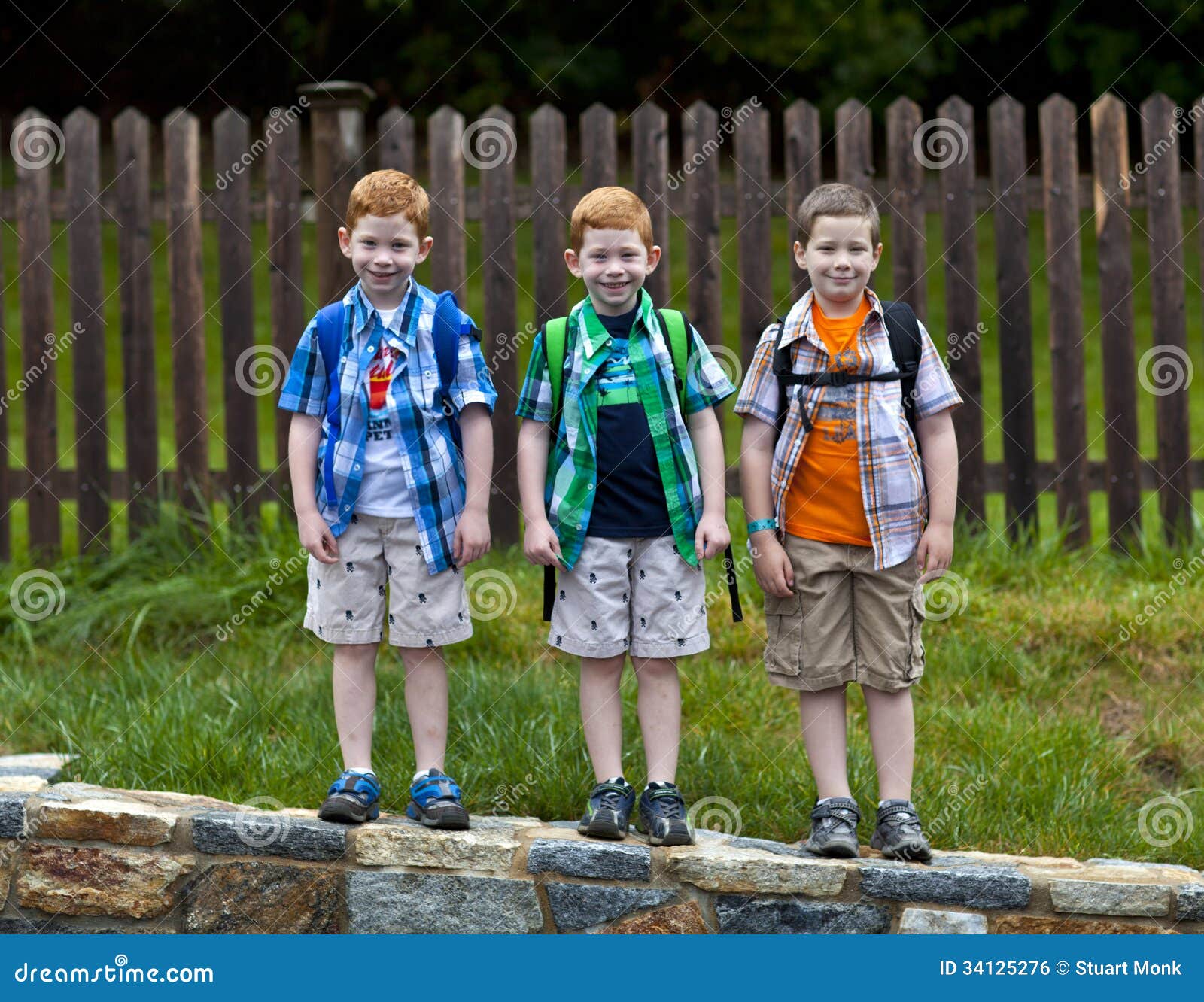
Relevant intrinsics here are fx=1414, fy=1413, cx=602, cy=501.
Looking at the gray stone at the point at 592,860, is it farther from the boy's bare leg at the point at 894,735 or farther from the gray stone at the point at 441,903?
the boy's bare leg at the point at 894,735

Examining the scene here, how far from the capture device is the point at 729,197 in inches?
216

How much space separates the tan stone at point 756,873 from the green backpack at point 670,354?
0.56 metres

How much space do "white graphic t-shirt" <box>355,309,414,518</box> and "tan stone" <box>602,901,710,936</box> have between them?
3.51ft

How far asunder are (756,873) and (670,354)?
3.97 feet

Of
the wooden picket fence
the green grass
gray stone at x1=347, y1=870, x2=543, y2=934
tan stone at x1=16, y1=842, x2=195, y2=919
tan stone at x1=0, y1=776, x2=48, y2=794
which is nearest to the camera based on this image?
gray stone at x1=347, y1=870, x2=543, y2=934

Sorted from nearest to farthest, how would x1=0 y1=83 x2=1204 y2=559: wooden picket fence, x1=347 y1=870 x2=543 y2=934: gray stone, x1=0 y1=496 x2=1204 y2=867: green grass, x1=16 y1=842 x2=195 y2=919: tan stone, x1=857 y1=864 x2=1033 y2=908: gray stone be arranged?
x1=857 y1=864 x2=1033 y2=908: gray stone → x1=347 y1=870 x2=543 y2=934: gray stone → x1=16 y1=842 x2=195 y2=919: tan stone → x1=0 y1=496 x2=1204 y2=867: green grass → x1=0 y1=83 x2=1204 y2=559: wooden picket fence

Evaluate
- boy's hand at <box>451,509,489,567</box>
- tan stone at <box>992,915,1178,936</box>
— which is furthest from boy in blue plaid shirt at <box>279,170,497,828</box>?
tan stone at <box>992,915,1178,936</box>

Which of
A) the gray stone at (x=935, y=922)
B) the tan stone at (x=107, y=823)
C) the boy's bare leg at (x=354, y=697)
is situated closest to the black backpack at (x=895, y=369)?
the gray stone at (x=935, y=922)

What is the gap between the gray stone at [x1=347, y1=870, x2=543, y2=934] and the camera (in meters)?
3.29

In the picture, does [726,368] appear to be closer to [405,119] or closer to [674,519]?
[405,119]

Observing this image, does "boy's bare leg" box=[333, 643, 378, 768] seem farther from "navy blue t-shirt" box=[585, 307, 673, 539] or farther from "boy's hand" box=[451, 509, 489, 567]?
"navy blue t-shirt" box=[585, 307, 673, 539]

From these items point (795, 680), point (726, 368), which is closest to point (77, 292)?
point (726, 368)

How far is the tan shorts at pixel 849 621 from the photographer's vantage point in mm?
3254

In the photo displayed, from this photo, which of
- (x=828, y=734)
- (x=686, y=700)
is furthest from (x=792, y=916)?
(x=686, y=700)
